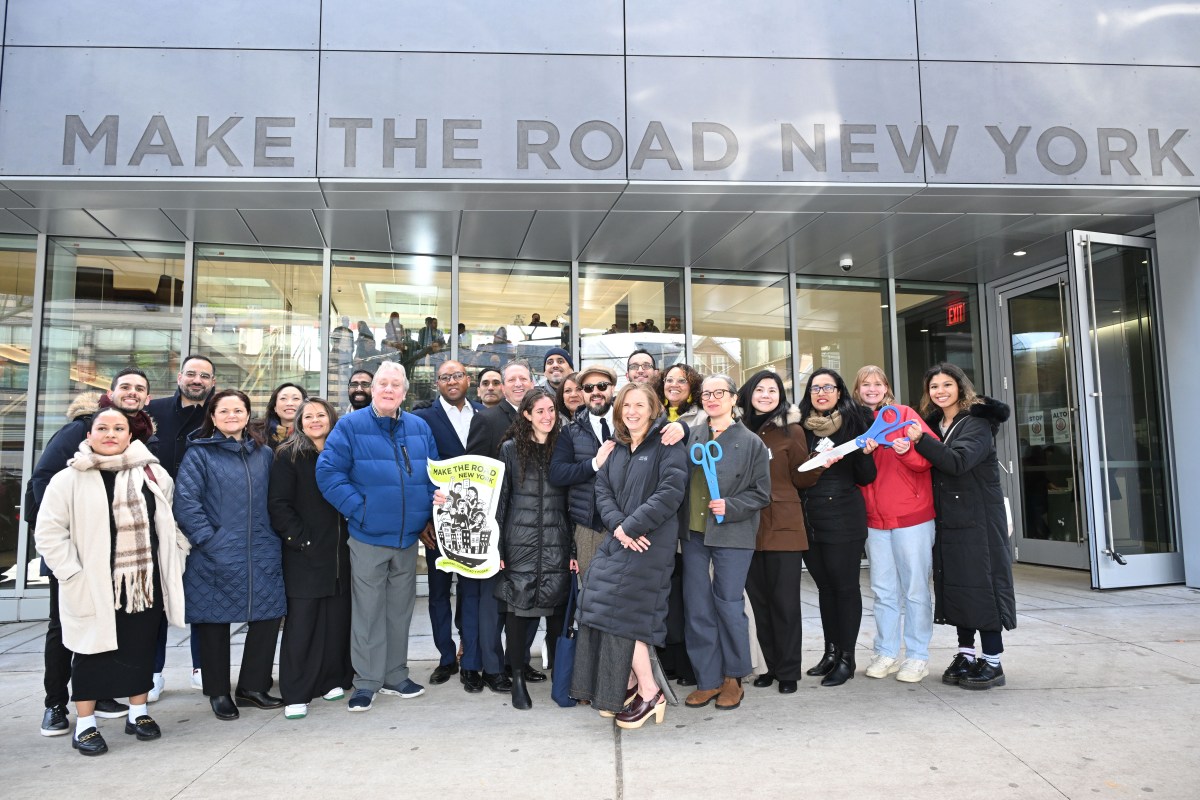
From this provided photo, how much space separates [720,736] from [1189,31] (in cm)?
759

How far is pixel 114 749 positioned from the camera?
149 inches

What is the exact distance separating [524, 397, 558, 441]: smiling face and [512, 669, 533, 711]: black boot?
1.28 meters

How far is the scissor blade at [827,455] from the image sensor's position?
4.41m

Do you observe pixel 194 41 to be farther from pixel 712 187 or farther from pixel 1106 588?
pixel 1106 588

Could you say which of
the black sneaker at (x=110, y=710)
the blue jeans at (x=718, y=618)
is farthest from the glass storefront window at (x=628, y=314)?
the black sneaker at (x=110, y=710)

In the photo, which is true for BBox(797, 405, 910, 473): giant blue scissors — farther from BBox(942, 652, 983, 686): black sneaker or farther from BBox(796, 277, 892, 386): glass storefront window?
BBox(796, 277, 892, 386): glass storefront window

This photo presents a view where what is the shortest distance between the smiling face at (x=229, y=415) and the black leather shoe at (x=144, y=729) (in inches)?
56.9

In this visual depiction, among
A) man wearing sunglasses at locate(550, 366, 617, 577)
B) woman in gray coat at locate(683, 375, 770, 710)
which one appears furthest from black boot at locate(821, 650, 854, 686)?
man wearing sunglasses at locate(550, 366, 617, 577)

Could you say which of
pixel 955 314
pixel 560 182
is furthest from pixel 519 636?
pixel 955 314

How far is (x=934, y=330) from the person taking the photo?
1004 centimetres

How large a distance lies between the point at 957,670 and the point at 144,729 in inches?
168

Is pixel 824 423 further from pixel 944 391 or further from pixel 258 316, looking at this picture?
pixel 258 316

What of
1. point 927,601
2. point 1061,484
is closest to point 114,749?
point 927,601

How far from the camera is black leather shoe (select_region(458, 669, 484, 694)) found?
15.3ft
